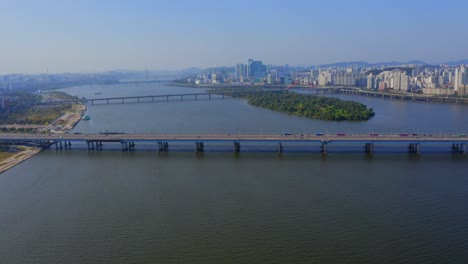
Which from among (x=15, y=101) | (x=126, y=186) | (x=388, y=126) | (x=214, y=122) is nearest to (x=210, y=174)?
(x=126, y=186)

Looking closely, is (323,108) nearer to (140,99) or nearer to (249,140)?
(249,140)

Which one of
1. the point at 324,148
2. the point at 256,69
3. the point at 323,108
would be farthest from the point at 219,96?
the point at 256,69

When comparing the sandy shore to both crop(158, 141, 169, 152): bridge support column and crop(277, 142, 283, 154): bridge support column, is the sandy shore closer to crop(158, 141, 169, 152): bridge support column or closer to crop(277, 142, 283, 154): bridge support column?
crop(158, 141, 169, 152): bridge support column

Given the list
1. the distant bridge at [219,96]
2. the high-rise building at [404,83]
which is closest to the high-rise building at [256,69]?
the distant bridge at [219,96]

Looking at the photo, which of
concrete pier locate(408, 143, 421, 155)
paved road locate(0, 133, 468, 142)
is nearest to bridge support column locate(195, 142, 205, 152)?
paved road locate(0, 133, 468, 142)

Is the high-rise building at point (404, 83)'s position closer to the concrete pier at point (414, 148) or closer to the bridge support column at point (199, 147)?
the concrete pier at point (414, 148)
